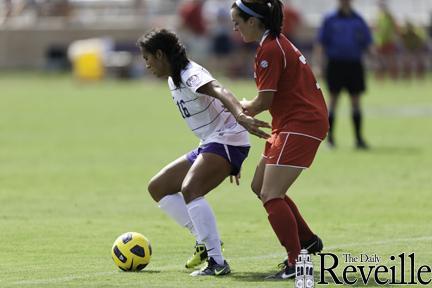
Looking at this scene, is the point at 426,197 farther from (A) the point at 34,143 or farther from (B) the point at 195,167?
(A) the point at 34,143

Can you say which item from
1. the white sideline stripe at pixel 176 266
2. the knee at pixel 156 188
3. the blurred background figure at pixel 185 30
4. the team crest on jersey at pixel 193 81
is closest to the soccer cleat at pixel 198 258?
the white sideline stripe at pixel 176 266

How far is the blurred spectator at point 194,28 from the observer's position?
152 feet

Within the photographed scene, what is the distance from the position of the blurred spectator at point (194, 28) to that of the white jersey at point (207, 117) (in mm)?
36029

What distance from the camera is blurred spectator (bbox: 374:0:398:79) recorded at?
1658 inches

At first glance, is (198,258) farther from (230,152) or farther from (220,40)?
(220,40)

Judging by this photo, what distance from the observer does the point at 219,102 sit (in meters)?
10.2

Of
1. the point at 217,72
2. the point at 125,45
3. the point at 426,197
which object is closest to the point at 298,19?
the point at 217,72

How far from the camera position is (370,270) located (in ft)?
32.1

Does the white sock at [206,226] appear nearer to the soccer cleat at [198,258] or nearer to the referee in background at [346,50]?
the soccer cleat at [198,258]

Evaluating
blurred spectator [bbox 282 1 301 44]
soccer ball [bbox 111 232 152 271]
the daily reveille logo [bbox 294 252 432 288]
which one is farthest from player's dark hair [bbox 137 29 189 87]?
blurred spectator [bbox 282 1 301 44]

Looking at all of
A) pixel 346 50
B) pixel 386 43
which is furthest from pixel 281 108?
pixel 386 43

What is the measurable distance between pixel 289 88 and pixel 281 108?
179mm

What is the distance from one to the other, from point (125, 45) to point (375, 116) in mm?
19522

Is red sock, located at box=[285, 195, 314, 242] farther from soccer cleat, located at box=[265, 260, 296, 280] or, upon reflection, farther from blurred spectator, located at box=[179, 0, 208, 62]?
Result: blurred spectator, located at box=[179, 0, 208, 62]
